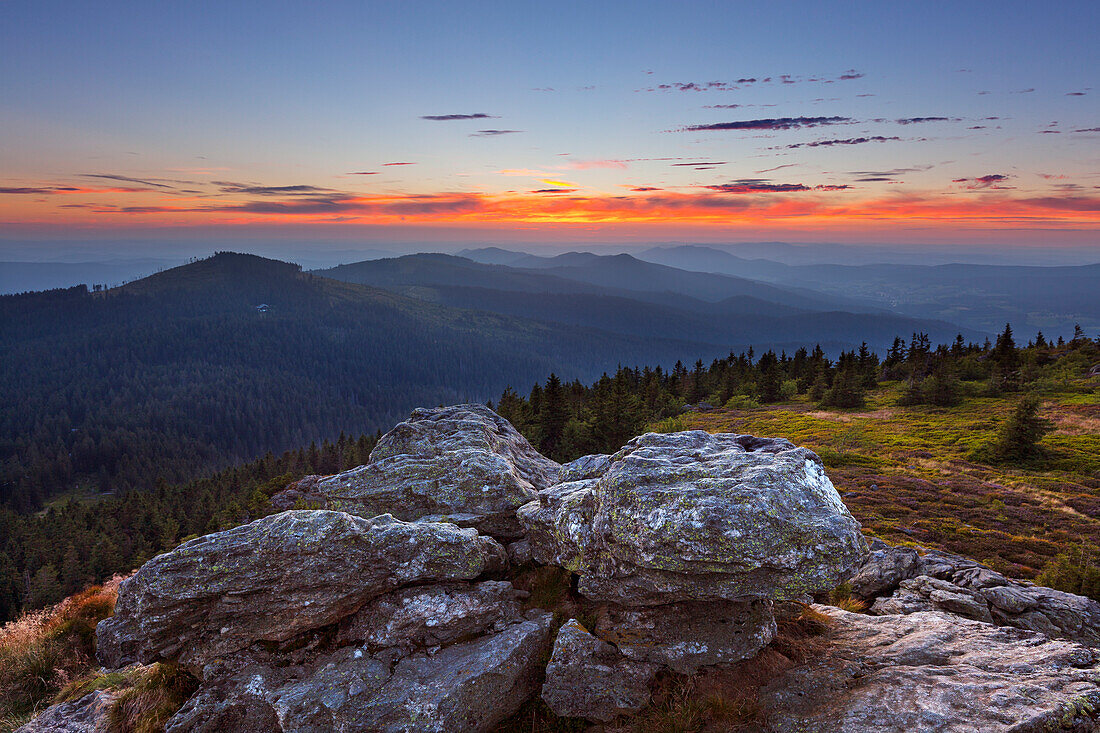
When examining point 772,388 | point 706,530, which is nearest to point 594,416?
point 772,388

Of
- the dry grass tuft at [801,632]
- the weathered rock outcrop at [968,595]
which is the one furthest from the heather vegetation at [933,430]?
the dry grass tuft at [801,632]

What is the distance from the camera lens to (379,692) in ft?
36.5

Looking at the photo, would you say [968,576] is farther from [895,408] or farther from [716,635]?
[895,408]

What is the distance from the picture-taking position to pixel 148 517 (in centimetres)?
10075

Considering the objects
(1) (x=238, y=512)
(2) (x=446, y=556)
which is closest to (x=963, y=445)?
(2) (x=446, y=556)

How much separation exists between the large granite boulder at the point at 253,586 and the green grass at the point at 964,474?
1029 inches

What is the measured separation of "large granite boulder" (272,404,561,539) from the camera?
54.1 ft

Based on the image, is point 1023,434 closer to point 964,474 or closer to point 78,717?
point 964,474

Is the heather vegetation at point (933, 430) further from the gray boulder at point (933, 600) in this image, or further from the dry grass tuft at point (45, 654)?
the dry grass tuft at point (45, 654)

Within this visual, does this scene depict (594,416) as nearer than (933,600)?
No

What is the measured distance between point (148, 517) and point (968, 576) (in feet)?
438

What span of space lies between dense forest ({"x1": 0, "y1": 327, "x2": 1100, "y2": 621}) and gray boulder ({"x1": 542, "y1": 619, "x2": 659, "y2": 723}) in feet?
143

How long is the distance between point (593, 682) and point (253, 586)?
875cm

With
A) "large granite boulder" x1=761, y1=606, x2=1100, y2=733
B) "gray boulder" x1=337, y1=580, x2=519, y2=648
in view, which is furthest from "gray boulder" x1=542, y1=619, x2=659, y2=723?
"large granite boulder" x1=761, y1=606, x2=1100, y2=733
